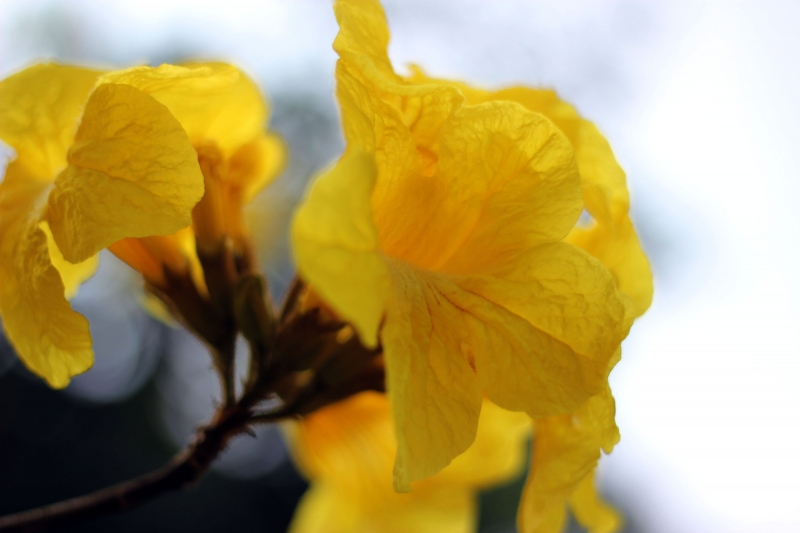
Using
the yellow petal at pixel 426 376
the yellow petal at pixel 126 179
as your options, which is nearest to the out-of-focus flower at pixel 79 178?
the yellow petal at pixel 126 179

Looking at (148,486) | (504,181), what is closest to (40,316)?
(148,486)

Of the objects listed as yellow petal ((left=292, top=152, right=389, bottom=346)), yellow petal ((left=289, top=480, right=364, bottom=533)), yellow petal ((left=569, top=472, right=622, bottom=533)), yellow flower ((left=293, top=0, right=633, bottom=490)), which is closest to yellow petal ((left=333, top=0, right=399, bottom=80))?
yellow flower ((left=293, top=0, right=633, bottom=490))

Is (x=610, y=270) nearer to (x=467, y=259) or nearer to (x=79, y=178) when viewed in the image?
(x=467, y=259)

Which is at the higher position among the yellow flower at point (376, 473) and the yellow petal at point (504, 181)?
the yellow petal at point (504, 181)

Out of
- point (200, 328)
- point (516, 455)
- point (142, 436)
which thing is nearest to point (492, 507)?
point (142, 436)

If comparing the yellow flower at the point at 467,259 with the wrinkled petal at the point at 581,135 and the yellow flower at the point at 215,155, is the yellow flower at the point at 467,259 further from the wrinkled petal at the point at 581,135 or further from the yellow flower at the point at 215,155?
the yellow flower at the point at 215,155

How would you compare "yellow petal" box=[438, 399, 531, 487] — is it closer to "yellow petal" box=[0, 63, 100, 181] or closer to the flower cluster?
the flower cluster
